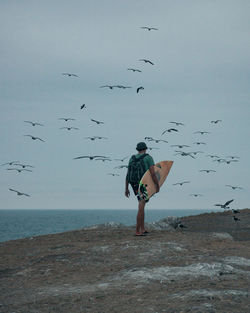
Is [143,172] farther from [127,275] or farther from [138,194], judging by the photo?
[127,275]

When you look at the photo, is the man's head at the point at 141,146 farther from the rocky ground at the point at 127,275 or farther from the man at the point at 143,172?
the rocky ground at the point at 127,275

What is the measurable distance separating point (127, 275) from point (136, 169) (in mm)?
5248

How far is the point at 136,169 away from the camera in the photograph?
1366 centimetres

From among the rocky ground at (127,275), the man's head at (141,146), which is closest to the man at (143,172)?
the man's head at (141,146)

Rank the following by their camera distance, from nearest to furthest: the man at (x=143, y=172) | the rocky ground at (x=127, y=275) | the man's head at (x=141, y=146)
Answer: the rocky ground at (x=127, y=275) < the man at (x=143, y=172) < the man's head at (x=141, y=146)

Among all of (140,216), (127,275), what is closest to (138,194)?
Answer: (140,216)

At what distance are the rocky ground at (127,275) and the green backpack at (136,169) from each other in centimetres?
183

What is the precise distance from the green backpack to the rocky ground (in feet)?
6.01

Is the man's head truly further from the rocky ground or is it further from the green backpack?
the rocky ground

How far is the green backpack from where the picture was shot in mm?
13586

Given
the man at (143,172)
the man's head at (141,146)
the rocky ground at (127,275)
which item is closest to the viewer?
the rocky ground at (127,275)

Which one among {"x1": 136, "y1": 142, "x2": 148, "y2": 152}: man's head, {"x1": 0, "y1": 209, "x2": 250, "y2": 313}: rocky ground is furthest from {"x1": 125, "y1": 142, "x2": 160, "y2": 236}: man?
{"x1": 0, "y1": 209, "x2": 250, "y2": 313}: rocky ground

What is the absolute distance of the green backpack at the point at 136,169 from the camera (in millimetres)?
13586

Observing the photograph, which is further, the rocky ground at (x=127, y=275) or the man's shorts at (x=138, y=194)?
the man's shorts at (x=138, y=194)
